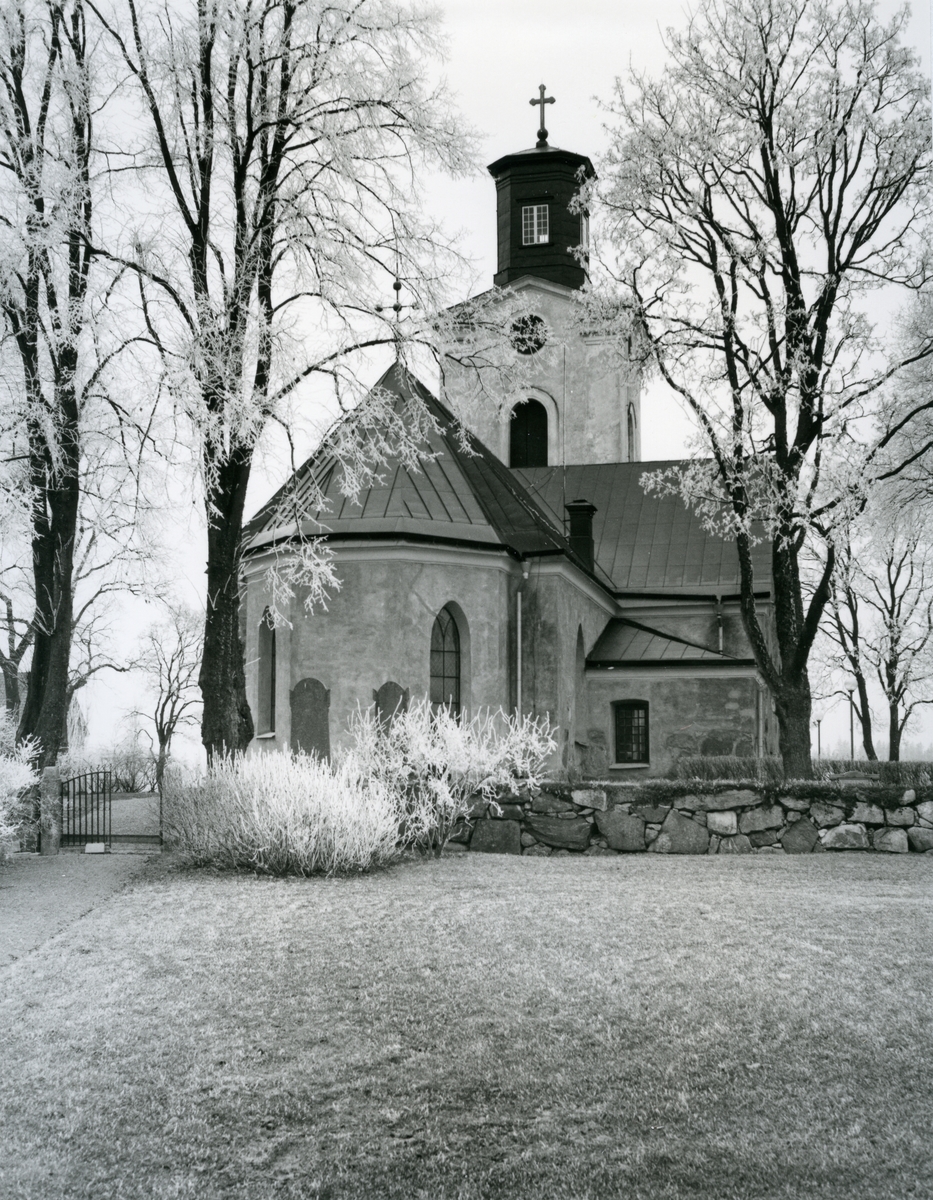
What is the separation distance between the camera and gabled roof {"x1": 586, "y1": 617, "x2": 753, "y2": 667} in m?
26.3

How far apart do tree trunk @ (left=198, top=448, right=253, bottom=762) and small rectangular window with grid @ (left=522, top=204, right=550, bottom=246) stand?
772 inches

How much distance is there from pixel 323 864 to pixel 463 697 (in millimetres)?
10386

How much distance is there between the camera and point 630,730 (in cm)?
2691

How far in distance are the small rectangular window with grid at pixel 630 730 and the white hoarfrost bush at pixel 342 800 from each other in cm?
1161

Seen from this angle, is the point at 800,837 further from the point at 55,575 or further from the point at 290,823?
the point at 55,575

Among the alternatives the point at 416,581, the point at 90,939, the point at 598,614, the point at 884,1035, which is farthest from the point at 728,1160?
the point at 598,614

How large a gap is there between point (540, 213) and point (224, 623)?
2120 centimetres

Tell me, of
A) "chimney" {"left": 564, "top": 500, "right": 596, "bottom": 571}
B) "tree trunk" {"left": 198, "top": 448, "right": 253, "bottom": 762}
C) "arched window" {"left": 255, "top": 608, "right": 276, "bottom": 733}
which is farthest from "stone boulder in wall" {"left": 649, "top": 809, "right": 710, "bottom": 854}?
"chimney" {"left": 564, "top": 500, "right": 596, "bottom": 571}

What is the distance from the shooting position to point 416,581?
21.2 metres

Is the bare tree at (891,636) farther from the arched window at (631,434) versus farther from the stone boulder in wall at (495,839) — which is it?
the stone boulder in wall at (495,839)

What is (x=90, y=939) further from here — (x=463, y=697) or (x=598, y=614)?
(x=598, y=614)

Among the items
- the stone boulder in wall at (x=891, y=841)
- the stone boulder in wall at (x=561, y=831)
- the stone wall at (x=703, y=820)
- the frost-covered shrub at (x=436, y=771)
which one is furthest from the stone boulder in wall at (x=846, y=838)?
the frost-covered shrub at (x=436, y=771)

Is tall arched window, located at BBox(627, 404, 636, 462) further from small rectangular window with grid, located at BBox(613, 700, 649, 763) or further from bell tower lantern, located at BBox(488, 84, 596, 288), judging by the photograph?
small rectangular window with grid, located at BBox(613, 700, 649, 763)

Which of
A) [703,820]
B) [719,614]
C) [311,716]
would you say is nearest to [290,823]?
[703,820]
